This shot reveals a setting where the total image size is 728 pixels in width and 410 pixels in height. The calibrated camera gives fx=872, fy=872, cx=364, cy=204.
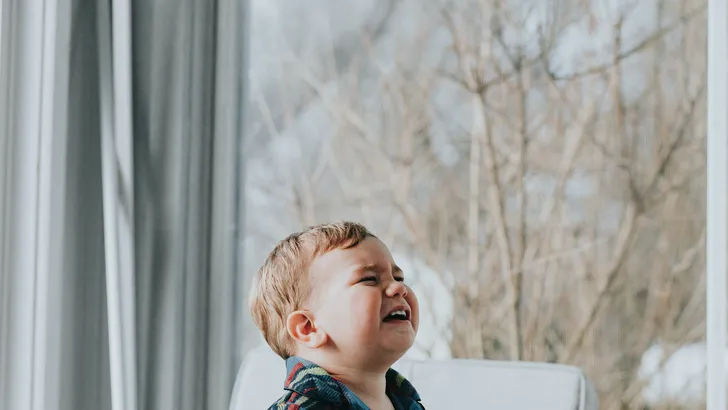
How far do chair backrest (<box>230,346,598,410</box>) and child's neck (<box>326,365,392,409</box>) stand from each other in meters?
0.19

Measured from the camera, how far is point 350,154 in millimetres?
2342

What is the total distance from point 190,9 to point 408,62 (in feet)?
1.95

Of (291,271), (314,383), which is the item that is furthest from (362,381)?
(291,271)

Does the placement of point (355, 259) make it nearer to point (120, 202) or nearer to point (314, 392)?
point (314, 392)

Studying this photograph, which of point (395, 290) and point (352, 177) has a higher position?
point (352, 177)

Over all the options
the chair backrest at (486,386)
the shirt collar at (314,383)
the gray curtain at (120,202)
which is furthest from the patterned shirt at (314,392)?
the gray curtain at (120,202)

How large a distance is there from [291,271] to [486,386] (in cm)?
42

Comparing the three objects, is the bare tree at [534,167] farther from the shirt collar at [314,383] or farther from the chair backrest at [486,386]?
the shirt collar at [314,383]

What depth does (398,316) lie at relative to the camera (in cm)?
136

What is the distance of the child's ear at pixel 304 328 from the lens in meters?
1.36

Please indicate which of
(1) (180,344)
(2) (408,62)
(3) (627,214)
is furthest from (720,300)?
(1) (180,344)

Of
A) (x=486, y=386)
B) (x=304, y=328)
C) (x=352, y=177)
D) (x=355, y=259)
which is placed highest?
(x=352, y=177)

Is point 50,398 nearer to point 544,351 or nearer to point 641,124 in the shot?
point 544,351

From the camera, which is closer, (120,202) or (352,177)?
(120,202)
